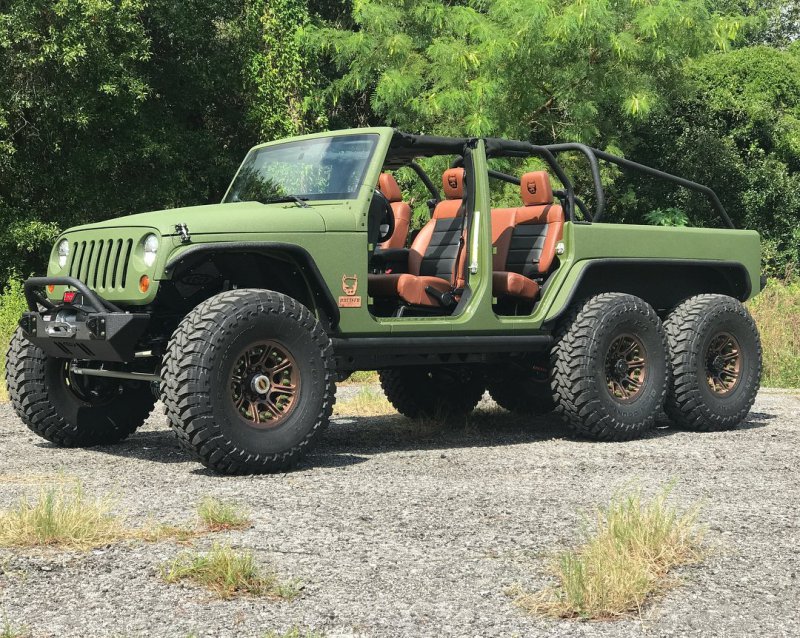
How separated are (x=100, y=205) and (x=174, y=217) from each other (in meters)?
15.2

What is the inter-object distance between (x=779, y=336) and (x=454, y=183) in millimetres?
7088

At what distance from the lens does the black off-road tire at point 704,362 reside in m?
9.00

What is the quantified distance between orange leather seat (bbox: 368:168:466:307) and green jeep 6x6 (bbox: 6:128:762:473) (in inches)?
0.6

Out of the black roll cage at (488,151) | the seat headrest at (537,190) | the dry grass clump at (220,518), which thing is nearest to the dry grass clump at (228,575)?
the dry grass clump at (220,518)

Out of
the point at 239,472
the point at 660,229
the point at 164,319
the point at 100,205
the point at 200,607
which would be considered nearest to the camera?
the point at 200,607

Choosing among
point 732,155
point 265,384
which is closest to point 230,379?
point 265,384

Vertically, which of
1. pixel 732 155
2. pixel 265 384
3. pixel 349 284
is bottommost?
pixel 265 384

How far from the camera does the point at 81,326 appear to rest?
680 cm

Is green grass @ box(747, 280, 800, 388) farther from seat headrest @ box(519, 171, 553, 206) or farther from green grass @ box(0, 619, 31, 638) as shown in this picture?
green grass @ box(0, 619, 31, 638)

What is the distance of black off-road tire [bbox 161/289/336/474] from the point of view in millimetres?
6523

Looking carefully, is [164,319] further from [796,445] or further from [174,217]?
[796,445]

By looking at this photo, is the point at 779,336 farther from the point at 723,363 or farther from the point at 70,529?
the point at 70,529

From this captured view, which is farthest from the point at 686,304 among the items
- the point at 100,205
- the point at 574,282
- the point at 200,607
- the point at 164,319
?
the point at 100,205

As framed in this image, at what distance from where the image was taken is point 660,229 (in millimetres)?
9016
